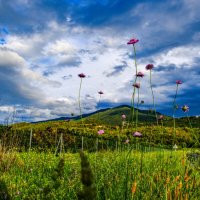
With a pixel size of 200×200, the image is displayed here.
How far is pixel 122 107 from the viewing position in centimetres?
19988

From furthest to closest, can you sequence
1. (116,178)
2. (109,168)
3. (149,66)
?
(109,168), (116,178), (149,66)

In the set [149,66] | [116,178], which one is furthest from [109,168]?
[149,66]

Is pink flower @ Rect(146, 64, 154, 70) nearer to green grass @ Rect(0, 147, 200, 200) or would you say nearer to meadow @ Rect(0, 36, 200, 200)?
meadow @ Rect(0, 36, 200, 200)

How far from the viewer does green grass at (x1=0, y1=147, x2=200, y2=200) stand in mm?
3357

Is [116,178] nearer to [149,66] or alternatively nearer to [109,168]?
[109,168]

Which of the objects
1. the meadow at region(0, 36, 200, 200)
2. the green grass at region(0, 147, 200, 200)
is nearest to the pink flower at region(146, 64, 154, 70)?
the meadow at region(0, 36, 200, 200)

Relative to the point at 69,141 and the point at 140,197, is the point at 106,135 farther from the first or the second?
the point at 140,197

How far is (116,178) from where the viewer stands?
4.18 m

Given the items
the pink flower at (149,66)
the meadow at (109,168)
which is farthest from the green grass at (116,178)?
the pink flower at (149,66)

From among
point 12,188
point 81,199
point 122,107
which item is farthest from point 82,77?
point 122,107

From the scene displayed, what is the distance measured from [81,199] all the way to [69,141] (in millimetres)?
17875

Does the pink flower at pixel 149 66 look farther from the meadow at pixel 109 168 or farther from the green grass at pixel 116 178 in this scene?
the green grass at pixel 116 178

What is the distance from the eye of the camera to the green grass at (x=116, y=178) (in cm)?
336

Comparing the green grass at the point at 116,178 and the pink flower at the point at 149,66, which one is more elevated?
the pink flower at the point at 149,66
